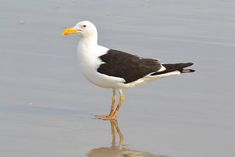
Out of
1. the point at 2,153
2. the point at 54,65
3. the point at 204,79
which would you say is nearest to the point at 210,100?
the point at 204,79

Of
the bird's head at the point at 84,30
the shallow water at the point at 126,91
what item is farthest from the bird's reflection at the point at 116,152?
the bird's head at the point at 84,30

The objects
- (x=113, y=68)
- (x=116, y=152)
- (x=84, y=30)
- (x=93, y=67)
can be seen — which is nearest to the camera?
(x=116, y=152)

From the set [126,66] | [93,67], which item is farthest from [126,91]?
[93,67]

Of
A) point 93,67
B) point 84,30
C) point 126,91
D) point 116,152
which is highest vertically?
point 84,30

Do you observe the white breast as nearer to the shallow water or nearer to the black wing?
the black wing

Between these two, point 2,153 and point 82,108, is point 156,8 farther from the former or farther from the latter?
point 2,153

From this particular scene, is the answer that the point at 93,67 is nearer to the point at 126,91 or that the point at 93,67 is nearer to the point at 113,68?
the point at 113,68

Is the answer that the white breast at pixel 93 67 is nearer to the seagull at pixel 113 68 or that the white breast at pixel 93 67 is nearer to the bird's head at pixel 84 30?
the seagull at pixel 113 68

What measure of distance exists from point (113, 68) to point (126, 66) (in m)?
0.14

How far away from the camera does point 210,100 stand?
7.00m

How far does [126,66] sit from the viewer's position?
6.97 m

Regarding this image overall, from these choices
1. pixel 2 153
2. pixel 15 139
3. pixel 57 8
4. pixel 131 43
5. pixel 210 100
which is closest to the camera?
pixel 2 153

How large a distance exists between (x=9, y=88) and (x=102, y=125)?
1.16 metres

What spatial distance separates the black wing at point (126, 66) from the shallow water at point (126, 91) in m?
0.26
